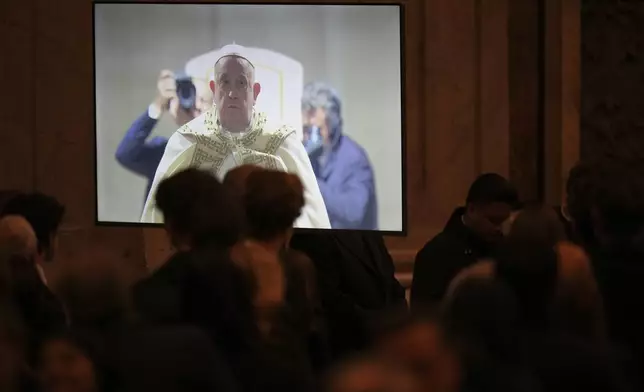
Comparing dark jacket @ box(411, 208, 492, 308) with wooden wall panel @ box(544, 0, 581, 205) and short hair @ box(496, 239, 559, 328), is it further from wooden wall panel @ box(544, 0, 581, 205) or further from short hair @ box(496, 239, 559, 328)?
wooden wall panel @ box(544, 0, 581, 205)

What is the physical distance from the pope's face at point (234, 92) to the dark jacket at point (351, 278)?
1555mm

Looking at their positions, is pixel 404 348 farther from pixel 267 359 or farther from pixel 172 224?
pixel 172 224

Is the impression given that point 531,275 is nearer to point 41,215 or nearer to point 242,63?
point 41,215

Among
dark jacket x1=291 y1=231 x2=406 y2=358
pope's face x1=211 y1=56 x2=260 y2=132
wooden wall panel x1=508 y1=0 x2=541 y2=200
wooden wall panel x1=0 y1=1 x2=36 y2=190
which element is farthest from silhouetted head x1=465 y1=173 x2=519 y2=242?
wooden wall panel x1=0 y1=1 x2=36 y2=190

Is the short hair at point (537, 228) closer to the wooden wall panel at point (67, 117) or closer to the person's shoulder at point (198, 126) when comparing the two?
the person's shoulder at point (198, 126)

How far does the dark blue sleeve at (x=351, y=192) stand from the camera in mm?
5680

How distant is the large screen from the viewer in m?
5.73

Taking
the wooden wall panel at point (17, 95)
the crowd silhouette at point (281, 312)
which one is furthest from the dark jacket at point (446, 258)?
the wooden wall panel at point (17, 95)

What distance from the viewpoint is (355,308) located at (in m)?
4.00

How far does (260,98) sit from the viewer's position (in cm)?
579

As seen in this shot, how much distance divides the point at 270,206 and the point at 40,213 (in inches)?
35.6

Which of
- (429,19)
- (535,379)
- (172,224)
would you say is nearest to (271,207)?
(172,224)

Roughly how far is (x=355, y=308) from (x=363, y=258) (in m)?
0.30

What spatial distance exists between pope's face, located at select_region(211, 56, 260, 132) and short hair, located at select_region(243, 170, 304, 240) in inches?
110
